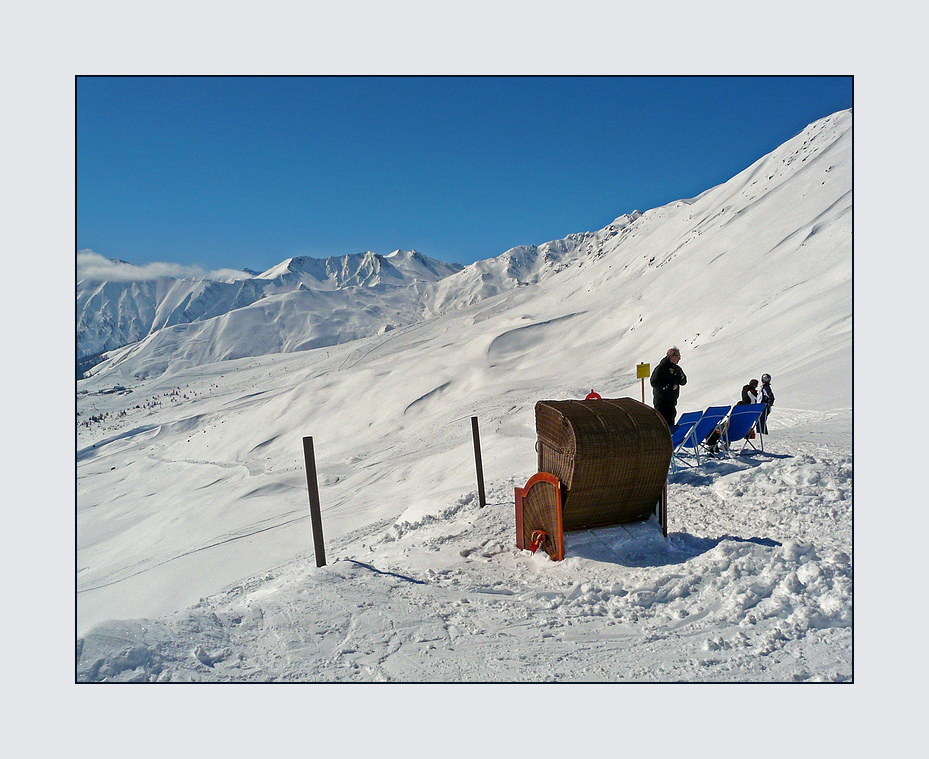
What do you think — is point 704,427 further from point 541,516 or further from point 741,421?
point 541,516

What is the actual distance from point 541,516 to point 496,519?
165cm

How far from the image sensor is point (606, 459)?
19.3 ft

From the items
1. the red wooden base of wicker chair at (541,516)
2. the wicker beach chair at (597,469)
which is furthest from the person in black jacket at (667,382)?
the red wooden base of wicker chair at (541,516)

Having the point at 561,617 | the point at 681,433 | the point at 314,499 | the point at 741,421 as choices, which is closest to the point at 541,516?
the point at 561,617

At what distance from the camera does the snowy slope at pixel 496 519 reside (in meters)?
4.36

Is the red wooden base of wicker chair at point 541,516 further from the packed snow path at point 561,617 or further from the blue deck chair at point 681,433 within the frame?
the blue deck chair at point 681,433

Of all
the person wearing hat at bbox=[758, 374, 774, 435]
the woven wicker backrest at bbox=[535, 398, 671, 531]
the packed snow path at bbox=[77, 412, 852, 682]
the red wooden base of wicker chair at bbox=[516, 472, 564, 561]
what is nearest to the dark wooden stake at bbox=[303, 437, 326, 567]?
the packed snow path at bbox=[77, 412, 852, 682]

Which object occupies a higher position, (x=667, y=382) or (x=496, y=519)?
(x=667, y=382)

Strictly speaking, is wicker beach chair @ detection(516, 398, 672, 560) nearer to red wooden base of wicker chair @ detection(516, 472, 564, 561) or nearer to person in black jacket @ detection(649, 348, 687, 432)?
red wooden base of wicker chair @ detection(516, 472, 564, 561)

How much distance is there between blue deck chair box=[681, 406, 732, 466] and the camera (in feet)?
28.3

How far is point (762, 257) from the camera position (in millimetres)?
27234

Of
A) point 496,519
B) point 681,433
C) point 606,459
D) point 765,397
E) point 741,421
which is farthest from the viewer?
point 765,397

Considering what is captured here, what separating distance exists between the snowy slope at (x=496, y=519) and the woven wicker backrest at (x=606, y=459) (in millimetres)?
287

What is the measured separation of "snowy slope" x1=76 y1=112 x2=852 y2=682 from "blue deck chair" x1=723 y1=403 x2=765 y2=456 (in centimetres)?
45
